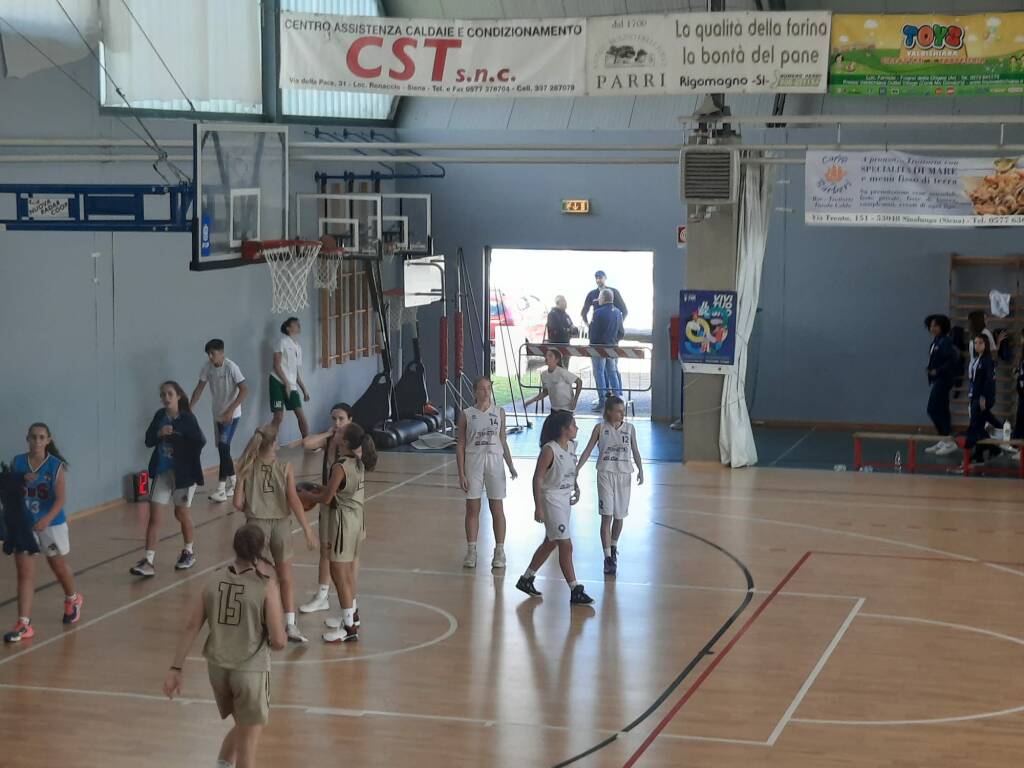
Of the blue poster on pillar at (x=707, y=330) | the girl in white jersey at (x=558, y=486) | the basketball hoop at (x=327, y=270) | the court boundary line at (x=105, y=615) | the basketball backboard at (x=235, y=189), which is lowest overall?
the court boundary line at (x=105, y=615)

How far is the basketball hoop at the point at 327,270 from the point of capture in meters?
18.9

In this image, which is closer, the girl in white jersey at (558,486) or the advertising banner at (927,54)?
the girl in white jersey at (558,486)

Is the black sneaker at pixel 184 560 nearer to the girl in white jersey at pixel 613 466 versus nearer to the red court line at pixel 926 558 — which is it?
the girl in white jersey at pixel 613 466

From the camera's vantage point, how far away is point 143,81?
1622 cm

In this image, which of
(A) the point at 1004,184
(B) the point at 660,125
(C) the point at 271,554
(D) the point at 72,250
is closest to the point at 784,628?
(C) the point at 271,554

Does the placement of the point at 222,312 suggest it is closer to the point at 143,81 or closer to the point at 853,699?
the point at 143,81

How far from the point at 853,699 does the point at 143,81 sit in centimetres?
1064

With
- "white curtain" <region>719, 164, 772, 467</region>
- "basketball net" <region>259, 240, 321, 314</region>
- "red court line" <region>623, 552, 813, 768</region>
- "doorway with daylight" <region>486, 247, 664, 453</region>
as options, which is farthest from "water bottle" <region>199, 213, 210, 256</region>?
"doorway with daylight" <region>486, 247, 664, 453</region>

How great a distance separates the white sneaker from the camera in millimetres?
11534

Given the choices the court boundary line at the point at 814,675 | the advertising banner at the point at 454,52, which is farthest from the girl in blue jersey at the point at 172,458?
the court boundary line at the point at 814,675

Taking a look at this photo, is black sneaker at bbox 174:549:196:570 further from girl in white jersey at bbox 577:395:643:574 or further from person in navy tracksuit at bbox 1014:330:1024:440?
person in navy tracksuit at bbox 1014:330:1024:440

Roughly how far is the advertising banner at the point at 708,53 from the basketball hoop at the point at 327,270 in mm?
5084

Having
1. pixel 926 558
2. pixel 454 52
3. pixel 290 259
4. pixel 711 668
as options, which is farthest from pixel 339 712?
pixel 454 52

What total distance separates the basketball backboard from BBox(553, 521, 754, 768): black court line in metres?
5.12
